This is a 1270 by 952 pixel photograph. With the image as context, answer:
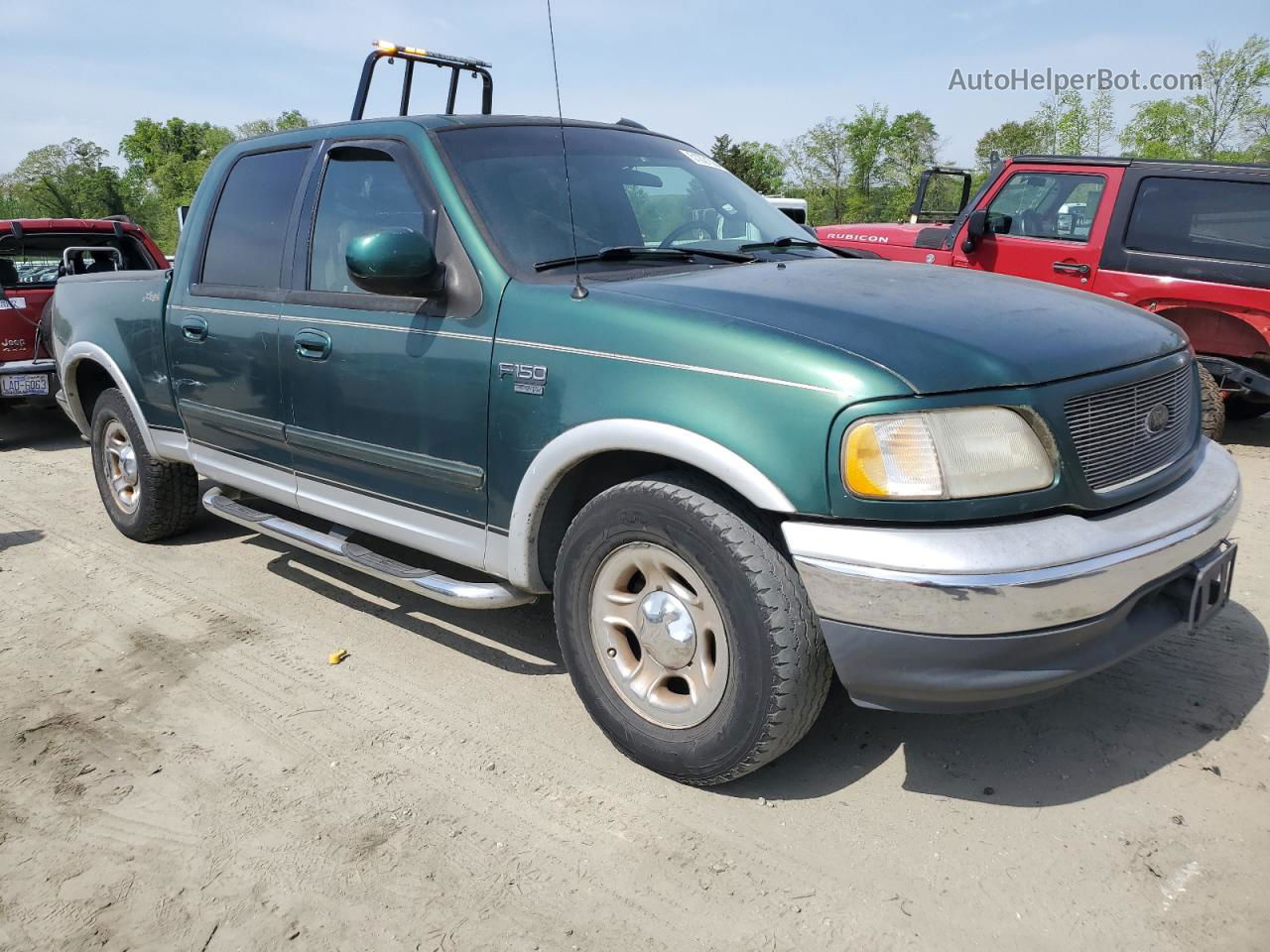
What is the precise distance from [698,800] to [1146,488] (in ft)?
4.82

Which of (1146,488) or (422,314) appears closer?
(1146,488)

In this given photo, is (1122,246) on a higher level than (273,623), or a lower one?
higher

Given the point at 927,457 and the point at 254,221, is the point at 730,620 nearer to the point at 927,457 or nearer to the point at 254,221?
the point at 927,457

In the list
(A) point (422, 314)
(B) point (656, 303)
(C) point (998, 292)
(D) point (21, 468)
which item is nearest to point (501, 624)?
(A) point (422, 314)

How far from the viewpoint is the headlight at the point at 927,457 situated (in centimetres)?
225

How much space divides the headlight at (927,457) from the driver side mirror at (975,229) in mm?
5609

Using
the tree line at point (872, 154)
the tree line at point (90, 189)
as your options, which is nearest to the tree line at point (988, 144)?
the tree line at point (872, 154)

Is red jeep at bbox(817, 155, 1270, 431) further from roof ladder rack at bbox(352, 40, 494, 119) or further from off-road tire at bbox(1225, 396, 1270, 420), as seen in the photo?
roof ladder rack at bbox(352, 40, 494, 119)

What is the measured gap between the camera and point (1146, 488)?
256 cm

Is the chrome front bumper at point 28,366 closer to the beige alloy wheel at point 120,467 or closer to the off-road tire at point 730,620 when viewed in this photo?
the beige alloy wheel at point 120,467

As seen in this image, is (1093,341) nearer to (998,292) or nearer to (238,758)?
(998,292)

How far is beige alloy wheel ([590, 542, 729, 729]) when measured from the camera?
262 centimetres

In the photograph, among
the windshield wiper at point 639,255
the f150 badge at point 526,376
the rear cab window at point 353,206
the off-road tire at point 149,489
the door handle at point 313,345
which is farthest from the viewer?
the off-road tire at point 149,489

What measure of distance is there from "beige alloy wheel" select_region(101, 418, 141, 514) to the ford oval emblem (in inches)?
181
